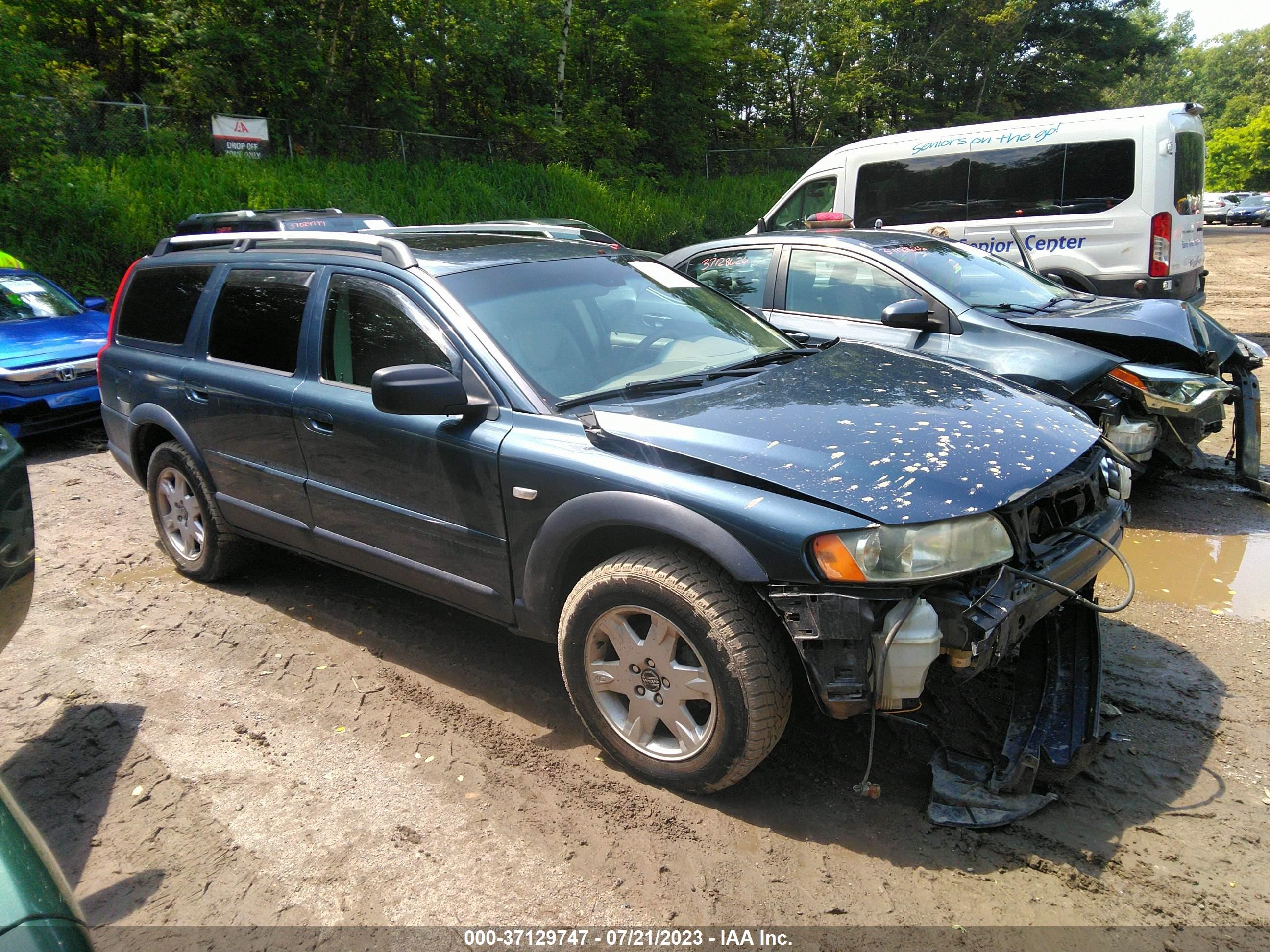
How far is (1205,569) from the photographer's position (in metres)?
4.89

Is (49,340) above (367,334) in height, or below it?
below

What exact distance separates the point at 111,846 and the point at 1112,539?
3541mm

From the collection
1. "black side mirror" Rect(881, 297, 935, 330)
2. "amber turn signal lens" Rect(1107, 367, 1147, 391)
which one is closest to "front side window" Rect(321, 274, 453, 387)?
"black side mirror" Rect(881, 297, 935, 330)

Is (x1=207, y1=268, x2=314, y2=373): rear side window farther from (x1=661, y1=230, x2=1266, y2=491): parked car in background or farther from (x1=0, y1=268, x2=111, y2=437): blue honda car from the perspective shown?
(x1=0, y1=268, x2=111, y2=437): blue honda car

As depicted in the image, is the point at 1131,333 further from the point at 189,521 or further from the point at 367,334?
the point at 189,521

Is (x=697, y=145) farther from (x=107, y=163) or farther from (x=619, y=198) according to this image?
(x=107, y=163)

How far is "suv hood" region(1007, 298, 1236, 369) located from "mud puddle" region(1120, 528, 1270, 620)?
3.61ft

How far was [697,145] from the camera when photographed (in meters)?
26.7

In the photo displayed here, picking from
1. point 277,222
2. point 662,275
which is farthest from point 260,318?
point 277,222

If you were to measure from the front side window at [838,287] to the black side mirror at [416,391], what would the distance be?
3.46 meters

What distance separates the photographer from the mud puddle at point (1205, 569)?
177 inches

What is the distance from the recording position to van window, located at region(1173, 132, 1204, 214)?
941cm

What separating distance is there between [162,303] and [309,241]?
1.26 m

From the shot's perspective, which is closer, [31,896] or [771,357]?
[31,896]
